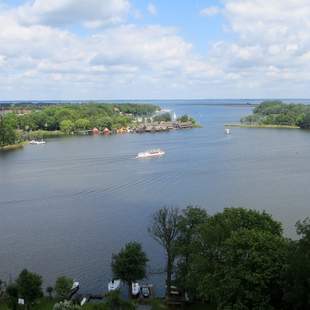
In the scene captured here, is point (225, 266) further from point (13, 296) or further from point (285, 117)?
point (285, 117)

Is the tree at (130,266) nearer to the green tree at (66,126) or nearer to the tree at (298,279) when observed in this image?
the tree at (298,279)

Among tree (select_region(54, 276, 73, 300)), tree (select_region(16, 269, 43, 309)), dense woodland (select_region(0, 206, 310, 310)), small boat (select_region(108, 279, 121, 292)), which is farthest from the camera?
small boat (select_region(108, 279, 121, 292))

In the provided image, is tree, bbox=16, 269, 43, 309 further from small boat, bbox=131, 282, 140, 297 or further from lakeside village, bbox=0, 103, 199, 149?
lakeside village, bbox=0, 103, 199, 149

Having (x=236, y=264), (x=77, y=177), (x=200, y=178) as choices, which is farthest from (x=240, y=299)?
(x=77, y=177)

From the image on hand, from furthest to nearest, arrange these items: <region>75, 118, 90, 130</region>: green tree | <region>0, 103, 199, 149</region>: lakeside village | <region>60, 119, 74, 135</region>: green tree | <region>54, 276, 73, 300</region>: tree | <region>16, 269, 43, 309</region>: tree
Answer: <region>75, 118, 90, 130</region>: green tree → <region>60, 119, 74, 135</region>: green tree → <region>0, 103, 199, 149</region>: lakeside village → <region>54, 276, 73, 300</region>: tree → <region>16, 269, 43, 309</region>: tree

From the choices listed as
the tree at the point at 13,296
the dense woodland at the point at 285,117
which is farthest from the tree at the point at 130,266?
the dense woodland at the point at 285,117

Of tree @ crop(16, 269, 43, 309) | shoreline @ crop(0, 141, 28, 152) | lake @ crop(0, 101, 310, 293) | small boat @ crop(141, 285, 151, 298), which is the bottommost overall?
small boat @ crop(141, 285, 151, 298)

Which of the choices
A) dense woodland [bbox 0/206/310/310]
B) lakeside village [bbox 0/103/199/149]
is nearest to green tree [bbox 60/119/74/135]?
lakeside village [bbox 0/103/199/149]

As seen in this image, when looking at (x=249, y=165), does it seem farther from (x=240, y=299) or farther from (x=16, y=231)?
(x=240, y=299)
